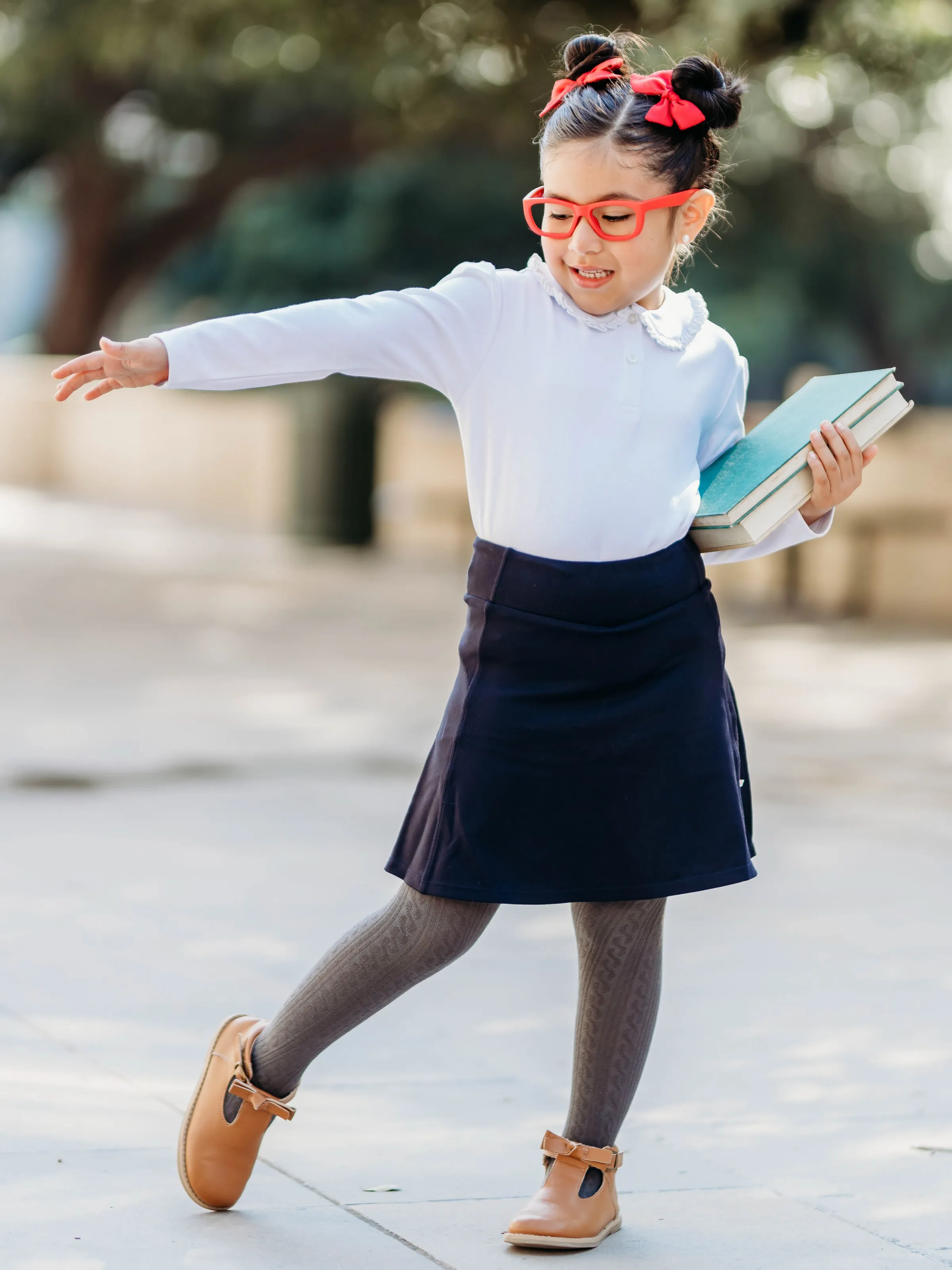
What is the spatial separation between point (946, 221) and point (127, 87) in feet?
44.5

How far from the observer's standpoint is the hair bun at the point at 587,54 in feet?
9.53

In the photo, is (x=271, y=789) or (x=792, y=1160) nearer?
(x=792, y=1160)

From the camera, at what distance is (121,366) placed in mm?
2594

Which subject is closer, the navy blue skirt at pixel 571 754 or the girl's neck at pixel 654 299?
the navy blue skirt at pixel 571 754

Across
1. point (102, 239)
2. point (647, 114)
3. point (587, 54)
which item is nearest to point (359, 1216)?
point (647, 114)

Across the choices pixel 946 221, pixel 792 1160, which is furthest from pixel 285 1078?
pixel 946 221

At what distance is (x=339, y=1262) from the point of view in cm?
273

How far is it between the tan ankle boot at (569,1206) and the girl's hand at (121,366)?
126 cm

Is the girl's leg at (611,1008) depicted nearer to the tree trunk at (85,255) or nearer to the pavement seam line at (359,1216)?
the pavement seam line at (359,1216)

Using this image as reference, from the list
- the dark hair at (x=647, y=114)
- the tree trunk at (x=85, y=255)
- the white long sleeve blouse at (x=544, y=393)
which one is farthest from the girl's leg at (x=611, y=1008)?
the tree trunk at (x=85, y=255)

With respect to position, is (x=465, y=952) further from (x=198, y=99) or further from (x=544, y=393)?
(x=198, y=99)

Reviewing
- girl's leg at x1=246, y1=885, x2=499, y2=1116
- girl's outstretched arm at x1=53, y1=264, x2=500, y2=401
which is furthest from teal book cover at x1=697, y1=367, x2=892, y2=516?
girl's leg at x1=246, y1=885, x2=499, y2=1116

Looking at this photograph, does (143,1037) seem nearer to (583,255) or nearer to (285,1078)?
(285,1078)

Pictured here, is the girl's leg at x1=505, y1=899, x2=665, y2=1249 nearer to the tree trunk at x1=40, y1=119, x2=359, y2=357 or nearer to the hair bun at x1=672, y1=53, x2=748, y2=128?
the hair bun at x1=672, y1=53, x2=748, y2=128
